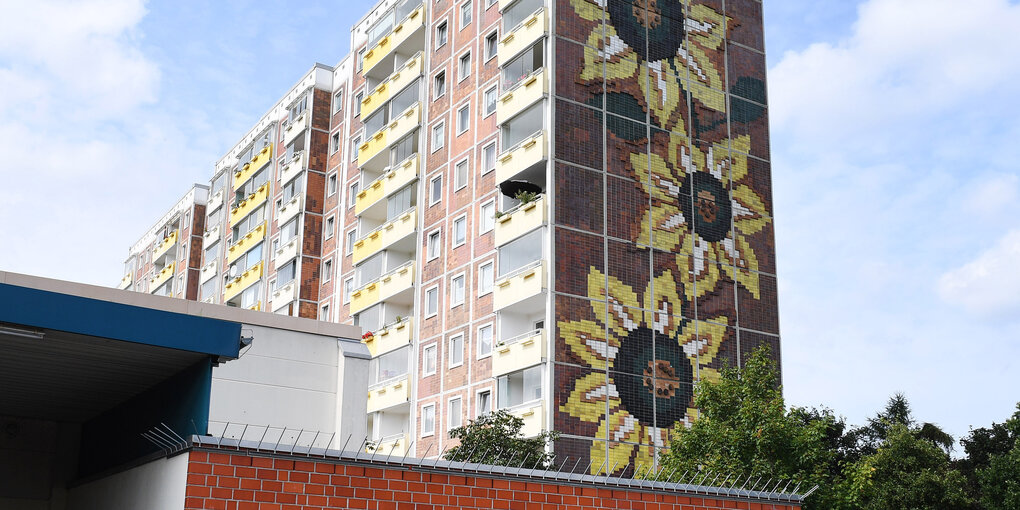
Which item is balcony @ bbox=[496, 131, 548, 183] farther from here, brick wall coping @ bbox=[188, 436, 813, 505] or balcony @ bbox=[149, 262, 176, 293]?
balcony @ bbox=[149, 262, 176, 293]

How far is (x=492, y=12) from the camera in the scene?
45406mm

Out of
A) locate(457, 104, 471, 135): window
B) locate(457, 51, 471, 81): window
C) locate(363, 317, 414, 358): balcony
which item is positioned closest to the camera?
locate(457, 104, 471, 135): window

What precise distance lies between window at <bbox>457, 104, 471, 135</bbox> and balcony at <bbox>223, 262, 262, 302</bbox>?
74.1 ft

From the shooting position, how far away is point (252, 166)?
69625mm

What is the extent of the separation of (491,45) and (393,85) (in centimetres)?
885

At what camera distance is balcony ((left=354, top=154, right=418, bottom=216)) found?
1935 inches

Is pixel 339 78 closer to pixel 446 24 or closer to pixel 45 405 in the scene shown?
pixel 446 24

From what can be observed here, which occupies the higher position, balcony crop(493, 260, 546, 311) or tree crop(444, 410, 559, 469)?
balcony crop(493, 260, 546, 311)

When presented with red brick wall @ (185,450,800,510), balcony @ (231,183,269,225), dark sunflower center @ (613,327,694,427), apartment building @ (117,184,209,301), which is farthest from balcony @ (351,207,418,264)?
red brick wall @ (185,450,800,510)

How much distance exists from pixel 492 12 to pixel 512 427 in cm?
1975

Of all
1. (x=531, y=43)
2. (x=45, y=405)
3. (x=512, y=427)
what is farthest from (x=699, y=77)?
(x=45, y=405)

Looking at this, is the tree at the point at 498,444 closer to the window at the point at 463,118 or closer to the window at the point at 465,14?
the window at the point at 463,118

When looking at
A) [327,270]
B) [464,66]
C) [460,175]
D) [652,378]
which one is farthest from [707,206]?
[327,270]

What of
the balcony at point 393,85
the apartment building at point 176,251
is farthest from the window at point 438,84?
the apartment building at point 176,251
